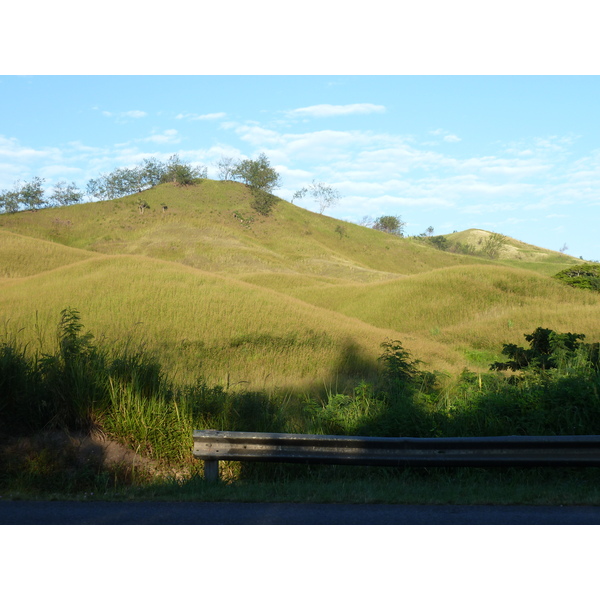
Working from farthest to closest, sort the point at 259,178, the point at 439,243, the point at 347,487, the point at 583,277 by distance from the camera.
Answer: the point at 439,243
the point at 259,178
the point at 583,277
the point at 347,487

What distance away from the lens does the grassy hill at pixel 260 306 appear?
25.9m

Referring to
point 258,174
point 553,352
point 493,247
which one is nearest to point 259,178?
point 258,174

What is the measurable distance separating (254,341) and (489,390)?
17.7m

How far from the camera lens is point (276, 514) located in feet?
19.9

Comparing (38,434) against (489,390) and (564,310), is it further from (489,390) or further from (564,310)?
(564,310)

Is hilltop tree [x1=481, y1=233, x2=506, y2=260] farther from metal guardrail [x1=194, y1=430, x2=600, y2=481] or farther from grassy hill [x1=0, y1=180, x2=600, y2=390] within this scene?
metal guardrail [x1=194, y1=430, x2=600, y2=481]

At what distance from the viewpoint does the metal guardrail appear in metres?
7.56

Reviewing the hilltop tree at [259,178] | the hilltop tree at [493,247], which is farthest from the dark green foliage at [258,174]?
the hilltop tree at [493,247]

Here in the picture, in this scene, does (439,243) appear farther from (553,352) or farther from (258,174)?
(553,352)

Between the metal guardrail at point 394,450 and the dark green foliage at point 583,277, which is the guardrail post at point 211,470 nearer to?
the metal guardrail at point 394,450

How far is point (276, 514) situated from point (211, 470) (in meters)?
1.92

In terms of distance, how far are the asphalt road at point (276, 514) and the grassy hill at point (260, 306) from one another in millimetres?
5468

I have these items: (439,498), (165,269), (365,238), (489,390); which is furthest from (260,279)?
(365,238)

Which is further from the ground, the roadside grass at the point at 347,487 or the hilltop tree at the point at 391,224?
the hilltop tree at the point at 391,224
